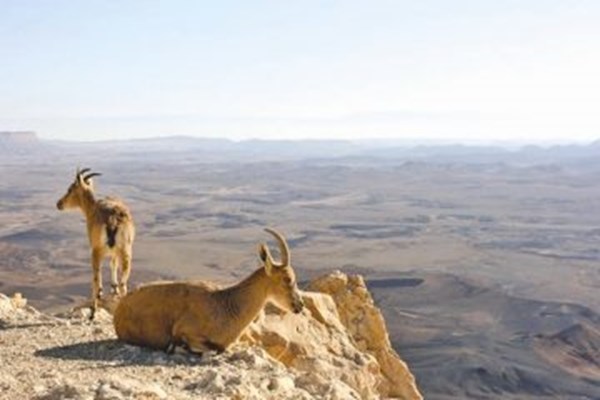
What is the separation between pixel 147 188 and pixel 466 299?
412ft

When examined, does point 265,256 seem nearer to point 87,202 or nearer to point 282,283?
point 282,283

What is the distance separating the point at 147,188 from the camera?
18062 cm

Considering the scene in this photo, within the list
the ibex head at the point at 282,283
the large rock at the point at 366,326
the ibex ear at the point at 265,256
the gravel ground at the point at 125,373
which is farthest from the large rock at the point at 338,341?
the ibex ear at the point at 265,256

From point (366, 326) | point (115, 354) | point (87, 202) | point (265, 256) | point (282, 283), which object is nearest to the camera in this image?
point (115, 354)

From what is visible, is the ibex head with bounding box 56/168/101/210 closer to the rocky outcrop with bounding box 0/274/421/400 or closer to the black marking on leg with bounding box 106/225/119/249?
the rocky outcrop with bounding box 0/274/421/400

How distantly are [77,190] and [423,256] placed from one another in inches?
3103

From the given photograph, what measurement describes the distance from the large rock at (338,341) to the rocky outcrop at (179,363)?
0.02m

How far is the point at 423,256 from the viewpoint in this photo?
9088 centimetres

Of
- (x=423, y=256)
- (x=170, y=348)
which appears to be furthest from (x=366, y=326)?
(x=423, y=256)

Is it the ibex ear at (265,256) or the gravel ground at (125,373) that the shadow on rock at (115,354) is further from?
the ibex ear at (265,256)

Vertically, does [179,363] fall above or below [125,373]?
below

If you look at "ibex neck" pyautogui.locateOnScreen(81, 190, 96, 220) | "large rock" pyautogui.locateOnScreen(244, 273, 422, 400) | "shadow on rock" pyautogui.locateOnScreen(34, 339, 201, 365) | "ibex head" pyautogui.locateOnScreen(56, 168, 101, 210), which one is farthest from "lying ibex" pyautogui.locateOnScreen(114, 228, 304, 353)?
"ibex head" pyautogui.locateOnScreen(56, 168, 101, 210)

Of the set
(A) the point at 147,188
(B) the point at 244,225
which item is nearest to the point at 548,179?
(A) the point at 147,188

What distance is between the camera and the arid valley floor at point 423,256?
1812 inches
